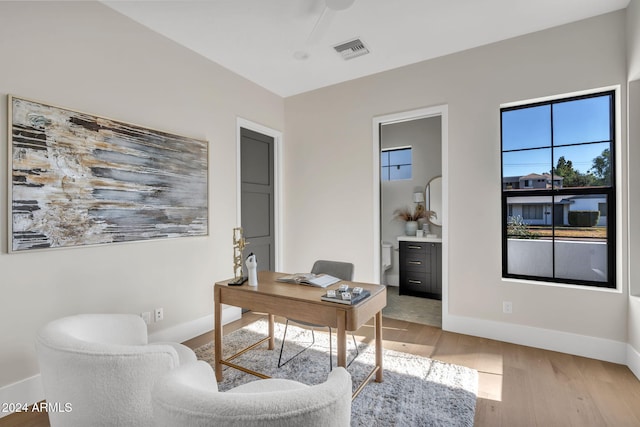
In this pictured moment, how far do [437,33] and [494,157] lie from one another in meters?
1.30

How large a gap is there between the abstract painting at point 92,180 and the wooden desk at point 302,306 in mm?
1037

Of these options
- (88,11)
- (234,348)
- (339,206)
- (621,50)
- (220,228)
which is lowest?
(234,348)

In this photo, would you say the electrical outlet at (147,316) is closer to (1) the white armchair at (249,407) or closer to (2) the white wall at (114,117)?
(2) the white wall at (114,117)

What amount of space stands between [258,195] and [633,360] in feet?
12.9

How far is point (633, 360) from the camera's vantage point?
95.2 inches

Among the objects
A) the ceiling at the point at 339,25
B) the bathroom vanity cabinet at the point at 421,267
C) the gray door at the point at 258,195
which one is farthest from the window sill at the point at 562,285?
the gray door at the point at 258,195

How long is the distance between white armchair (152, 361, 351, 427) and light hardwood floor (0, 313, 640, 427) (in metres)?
1.55

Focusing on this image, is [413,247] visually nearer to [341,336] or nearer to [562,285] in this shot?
[562,285]

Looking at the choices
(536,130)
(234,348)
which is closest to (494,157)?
(536,130)

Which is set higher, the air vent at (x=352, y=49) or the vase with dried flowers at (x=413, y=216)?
the air vent at (x=352, y=49)

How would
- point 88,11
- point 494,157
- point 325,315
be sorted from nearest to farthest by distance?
point 325,315
point 88,11
point 494,157

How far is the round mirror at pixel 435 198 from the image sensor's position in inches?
185

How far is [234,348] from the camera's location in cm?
288

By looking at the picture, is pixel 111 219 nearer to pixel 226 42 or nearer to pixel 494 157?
pixel 226 42
